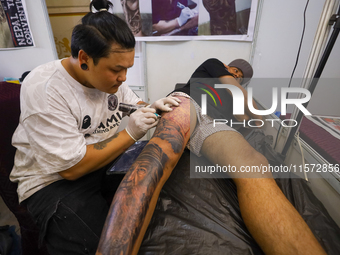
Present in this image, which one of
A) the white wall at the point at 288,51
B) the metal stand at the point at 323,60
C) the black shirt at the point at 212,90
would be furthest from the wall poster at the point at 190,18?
the metal stand at the point at 323,60

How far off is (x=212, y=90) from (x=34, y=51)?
170 cm

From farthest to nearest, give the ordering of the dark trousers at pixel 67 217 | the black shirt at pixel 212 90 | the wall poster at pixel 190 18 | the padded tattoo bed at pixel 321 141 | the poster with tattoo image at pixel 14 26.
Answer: the wall poster at pixel 190 18 → the poster with tattoo image at pixel 14 26 → the black shirt at pixel 212 90 → the padded tattoo bed at pixel 321 141 → the dark trousers at pixel 67 217

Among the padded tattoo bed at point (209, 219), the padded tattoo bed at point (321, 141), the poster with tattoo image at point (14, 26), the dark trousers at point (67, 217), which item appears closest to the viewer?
the padded tattoo bed at point (209, 219)

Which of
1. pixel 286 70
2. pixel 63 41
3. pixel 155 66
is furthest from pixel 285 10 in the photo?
pixel 63 41

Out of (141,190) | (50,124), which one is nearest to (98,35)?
(50,124)

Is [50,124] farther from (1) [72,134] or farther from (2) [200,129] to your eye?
(2) [200,129]

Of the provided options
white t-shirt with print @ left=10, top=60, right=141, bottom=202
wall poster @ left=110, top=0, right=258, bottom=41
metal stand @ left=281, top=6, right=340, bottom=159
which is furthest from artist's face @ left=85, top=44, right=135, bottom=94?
wall poster @ left=110, top=0, right=258, bottom=41

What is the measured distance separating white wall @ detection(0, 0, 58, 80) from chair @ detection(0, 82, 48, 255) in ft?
3.00

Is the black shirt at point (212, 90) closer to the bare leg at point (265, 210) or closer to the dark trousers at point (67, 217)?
the bare leg at point (265, 210)

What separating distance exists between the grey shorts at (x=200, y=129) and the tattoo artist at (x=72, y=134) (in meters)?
0.31

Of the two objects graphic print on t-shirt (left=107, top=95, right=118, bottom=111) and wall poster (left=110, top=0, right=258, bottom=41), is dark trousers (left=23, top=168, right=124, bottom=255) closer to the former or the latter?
graphic print on t-shirt (left=107, top=95, right=118, bottom=111)

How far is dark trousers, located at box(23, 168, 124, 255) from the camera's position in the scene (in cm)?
83

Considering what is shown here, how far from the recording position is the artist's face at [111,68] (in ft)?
2.61

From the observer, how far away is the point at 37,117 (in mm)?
776
